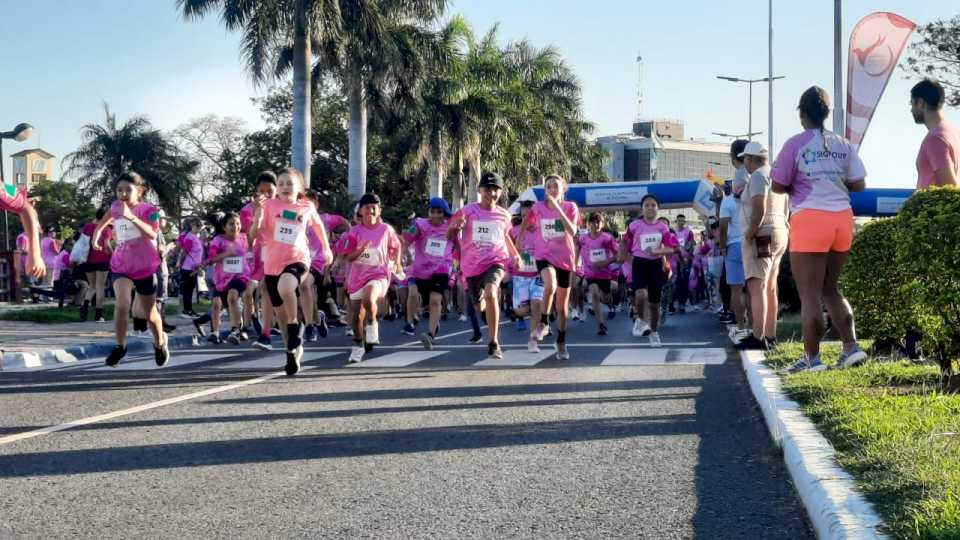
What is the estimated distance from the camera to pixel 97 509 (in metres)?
4.90

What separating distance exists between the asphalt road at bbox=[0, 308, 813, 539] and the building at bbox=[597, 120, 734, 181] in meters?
150

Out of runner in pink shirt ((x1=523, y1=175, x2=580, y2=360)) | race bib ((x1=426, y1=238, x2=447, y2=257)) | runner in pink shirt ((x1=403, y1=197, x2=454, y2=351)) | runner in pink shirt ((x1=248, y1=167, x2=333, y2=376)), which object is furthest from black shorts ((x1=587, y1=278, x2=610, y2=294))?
runner in pink shirt ((x1=248, y1=167, x2=333, y2=376))

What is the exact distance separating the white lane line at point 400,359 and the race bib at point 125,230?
243 cm

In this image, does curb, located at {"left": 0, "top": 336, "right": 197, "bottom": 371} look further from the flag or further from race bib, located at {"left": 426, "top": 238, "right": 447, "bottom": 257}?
the flag

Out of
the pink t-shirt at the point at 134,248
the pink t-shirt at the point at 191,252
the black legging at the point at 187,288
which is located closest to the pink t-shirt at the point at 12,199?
the pink t-shirt at the point at 134,248

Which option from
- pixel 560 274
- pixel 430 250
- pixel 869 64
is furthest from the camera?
pixel 869 64

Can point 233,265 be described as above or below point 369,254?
below

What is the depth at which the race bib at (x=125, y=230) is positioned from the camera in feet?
36.1

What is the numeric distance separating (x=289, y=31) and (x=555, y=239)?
798 inches

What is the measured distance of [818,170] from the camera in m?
8.52

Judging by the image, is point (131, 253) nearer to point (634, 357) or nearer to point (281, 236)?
point (281, 236)

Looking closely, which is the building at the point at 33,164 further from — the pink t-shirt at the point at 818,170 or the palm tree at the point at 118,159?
the pink t-shirt at the point at 818,170

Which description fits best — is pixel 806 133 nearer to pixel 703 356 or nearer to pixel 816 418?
pixel 816 418

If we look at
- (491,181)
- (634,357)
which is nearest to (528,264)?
(491,181)
